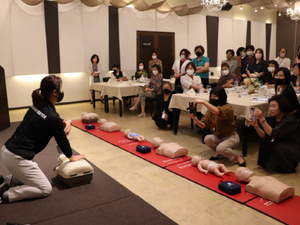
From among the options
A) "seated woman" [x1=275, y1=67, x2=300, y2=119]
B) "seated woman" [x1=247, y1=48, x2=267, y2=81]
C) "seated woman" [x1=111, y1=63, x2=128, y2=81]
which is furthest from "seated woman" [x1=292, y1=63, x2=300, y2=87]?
"seated woman" [x1=111, y1=63, x2=128, y2=81]

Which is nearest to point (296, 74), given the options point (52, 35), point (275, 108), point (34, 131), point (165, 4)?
point (275, 108)

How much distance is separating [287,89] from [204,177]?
5.76 feet

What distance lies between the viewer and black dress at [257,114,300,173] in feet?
11.0

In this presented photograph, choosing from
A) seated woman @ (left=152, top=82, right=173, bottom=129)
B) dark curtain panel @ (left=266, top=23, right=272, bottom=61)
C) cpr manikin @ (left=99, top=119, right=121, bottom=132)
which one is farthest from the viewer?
dark curtain panel @ (left=266, top=23, right=272, bottom=61)

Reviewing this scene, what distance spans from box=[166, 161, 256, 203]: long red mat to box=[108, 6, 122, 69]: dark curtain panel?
21.4ft

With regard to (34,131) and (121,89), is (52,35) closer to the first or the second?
(121,89)

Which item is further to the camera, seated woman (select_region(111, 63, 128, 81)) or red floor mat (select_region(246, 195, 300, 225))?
seated woman (select_region(111, 63, 128, 81))

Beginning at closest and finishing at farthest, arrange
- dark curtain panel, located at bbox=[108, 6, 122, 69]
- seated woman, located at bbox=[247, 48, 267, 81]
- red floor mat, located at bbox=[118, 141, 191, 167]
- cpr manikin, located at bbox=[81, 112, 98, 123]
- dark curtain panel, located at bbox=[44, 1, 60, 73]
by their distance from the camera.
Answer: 1. red floor mat, located at bbox=[118, 141, 191, 167]
2. cpr manikin, located at bbox=[81, 112, 98, 123]
3. seated woman, located at bbox=[247, 48, 267, 81]
4. dark curtain panel, located at bbox=[44, 1, 60, 73]
5. dark curtain panel, located at bbox=[108, 6, 122, 69]

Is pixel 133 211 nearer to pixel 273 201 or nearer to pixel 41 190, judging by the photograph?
pixel 41 190

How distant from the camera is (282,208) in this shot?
8.58 ft

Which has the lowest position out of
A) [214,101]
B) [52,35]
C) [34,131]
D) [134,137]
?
[134,137]

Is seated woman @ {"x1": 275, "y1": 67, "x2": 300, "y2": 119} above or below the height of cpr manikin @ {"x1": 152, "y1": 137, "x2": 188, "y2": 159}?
above

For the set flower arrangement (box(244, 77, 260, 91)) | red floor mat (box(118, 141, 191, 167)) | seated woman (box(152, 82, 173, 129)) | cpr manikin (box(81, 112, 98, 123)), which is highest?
flower arrangement (box(244, 77, 260, 91))

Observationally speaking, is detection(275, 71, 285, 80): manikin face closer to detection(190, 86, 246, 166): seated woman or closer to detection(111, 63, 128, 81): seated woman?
detection(190, 86, 246, 166): seated woman
